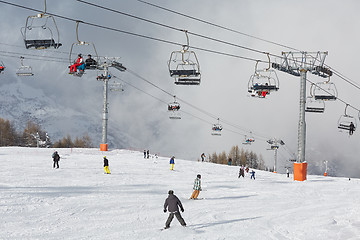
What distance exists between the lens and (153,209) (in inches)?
593

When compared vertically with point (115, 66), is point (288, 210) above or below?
below

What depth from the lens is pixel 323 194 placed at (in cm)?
2141

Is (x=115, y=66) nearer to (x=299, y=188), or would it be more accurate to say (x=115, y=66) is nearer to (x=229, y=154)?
(x=299, y=188)

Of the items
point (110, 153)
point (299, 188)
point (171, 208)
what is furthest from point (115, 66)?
point (171, 208)

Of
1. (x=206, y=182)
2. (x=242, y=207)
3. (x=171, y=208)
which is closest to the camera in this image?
(x=171, y=208)

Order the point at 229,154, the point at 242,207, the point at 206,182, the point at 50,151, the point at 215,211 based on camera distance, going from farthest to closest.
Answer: the point at 229,154 < the point at 50,151 < the point at 206,182 < the point at 242,207 < the point at 215,211

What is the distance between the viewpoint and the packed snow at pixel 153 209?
11.4 meters

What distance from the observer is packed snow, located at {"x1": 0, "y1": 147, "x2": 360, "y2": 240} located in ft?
37.5

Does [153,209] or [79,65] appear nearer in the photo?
[153,209]

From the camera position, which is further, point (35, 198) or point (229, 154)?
point (229, 154)

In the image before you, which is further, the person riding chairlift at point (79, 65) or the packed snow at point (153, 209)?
the person riding chairlift at point (79, 65)

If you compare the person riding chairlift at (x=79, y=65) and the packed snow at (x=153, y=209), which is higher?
the person riding chairlift at (x=79, y=65)

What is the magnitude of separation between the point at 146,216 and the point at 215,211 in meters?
2.99

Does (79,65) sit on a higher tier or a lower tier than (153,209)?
higher
